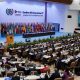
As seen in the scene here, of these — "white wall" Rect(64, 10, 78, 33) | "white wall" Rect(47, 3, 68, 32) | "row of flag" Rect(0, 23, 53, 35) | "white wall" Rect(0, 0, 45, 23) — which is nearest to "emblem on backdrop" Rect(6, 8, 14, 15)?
"white wall" Rect(0, 0, 45, 23)

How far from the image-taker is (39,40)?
93.3 ft

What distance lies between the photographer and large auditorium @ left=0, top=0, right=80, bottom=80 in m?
15.9

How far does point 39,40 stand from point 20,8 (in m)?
12.9

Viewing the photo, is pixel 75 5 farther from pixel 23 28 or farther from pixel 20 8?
pixel 23 28

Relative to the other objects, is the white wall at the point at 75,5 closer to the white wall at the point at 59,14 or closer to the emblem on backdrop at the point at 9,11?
the white wall at the point at 59,14

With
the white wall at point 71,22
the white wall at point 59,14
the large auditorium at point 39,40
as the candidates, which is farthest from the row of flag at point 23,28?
the white wall at point 71,22

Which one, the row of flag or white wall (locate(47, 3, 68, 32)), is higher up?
white wall (locate(47, 3, 68, 32))

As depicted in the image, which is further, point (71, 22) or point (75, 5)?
point (71, 22)

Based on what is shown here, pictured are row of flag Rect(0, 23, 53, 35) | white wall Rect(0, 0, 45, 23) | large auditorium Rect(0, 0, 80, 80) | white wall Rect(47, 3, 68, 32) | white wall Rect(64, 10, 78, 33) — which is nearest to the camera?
large auditorium Rect(0, 0, 80, 80)

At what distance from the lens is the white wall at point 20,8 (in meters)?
37.3

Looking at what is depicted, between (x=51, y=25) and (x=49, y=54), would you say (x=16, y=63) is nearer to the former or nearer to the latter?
(x=49, y=54)

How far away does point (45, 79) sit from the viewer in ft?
45.6

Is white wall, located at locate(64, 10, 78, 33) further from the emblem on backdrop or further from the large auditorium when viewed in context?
the emblem on backdrop

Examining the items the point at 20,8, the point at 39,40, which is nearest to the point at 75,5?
the point at 20,8
